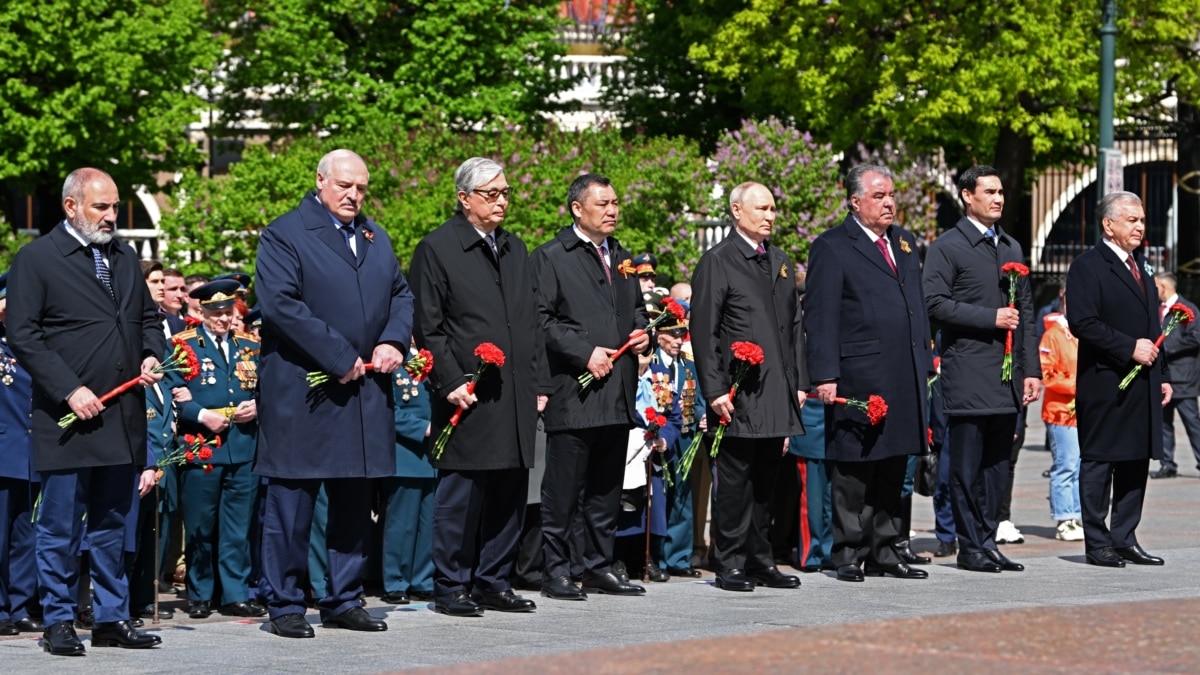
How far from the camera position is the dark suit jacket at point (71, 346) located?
8.91 meters

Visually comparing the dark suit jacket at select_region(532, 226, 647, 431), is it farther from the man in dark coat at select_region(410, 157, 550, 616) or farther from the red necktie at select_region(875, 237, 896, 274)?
the red necktie at select_region(875, 237, 896, 274)

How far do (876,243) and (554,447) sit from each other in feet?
7.22

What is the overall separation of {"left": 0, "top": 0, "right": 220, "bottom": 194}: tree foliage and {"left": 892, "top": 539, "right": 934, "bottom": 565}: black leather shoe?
26.3 meters

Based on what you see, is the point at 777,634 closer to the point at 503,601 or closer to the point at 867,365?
the point at 503,601

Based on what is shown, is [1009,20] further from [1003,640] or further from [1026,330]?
[1003,640]

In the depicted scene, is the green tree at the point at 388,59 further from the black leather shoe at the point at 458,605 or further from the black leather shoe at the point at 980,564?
the black leather shoe at the point at 458,605

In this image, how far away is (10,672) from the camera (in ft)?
27.3

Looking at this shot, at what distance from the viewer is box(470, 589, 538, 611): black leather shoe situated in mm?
10086

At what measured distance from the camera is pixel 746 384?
11062 millimetres

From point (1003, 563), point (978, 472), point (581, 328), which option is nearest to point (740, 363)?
point (581, 328)

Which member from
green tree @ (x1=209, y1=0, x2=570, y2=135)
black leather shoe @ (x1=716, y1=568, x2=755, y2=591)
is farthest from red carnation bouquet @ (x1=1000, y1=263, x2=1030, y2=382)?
green tree @ (x1=209, y1=0, x2=570, y2=135)

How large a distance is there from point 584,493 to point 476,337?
49.0 inches

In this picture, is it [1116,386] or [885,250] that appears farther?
[1116,386]

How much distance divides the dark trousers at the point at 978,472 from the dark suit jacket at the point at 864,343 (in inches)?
18.4
